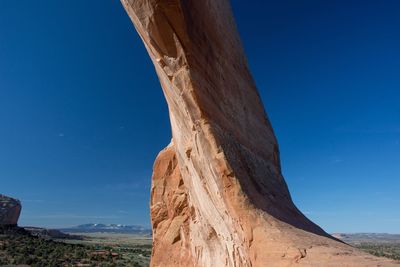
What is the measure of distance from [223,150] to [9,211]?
3134 inches

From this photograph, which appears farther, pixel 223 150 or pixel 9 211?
pixel 9 211

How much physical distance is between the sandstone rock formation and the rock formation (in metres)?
73.0

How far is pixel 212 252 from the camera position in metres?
10.4

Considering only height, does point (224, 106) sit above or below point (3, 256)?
above

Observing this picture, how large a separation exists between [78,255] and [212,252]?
39.5m

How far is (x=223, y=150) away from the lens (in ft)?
26.4

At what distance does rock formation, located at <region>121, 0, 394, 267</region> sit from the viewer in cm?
663

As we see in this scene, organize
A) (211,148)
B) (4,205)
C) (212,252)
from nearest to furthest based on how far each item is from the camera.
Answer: (211,148), (212,252), (4,205)

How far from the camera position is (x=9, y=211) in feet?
236

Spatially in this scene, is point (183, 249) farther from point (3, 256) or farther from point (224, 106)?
point (3, 256)

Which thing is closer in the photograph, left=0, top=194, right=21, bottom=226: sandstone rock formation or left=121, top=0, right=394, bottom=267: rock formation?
left=121, top=0, right=394, bottom=267: rock formation

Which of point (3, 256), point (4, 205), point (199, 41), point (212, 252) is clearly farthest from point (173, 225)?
point (4, 205)

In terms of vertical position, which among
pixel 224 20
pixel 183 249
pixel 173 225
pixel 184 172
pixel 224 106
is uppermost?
pixel 224 20

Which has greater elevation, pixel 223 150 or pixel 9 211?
pixel 9 211
